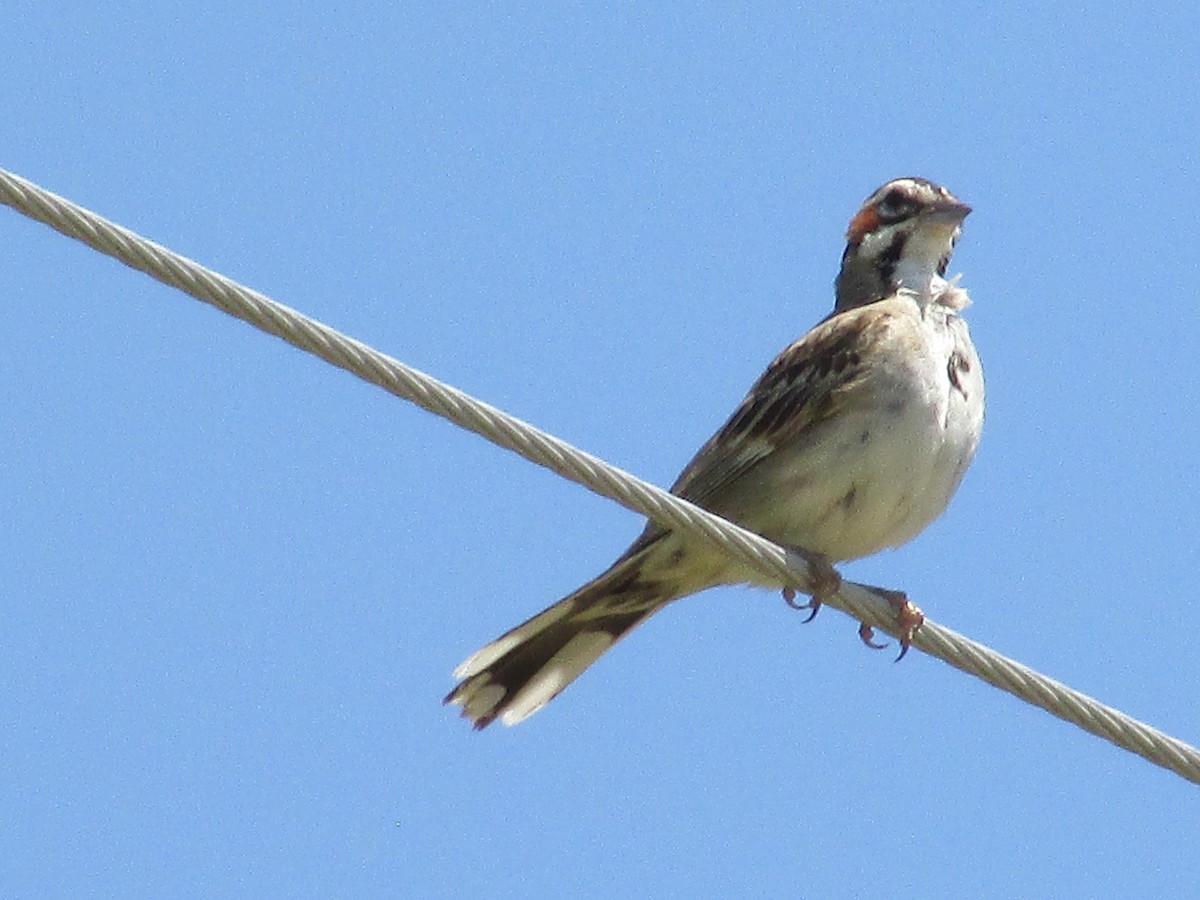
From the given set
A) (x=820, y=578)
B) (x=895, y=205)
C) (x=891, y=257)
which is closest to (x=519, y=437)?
(x=820, y=578)

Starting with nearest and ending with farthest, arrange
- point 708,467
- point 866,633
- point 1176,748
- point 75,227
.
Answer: point 75,227
point 1176,748
point 866,633
point 708,467

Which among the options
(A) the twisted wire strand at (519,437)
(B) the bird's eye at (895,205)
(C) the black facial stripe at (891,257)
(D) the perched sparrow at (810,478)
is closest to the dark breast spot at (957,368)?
(D) the perched sparrow at (810,478)

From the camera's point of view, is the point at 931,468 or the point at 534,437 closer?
the point at 534,437

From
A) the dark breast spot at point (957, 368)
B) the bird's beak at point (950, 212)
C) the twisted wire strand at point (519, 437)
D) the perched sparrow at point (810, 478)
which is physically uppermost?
the bird's beak at point (950, 212)

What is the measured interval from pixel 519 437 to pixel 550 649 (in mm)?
3125

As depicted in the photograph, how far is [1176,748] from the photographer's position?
24.1ft

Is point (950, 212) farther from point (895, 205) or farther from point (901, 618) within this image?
point (901, 618)

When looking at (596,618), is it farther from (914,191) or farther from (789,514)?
(914,191)

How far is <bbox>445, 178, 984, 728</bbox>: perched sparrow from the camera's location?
9539mm

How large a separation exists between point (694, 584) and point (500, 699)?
2.80 ft

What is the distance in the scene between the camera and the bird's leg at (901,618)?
8.36 meters

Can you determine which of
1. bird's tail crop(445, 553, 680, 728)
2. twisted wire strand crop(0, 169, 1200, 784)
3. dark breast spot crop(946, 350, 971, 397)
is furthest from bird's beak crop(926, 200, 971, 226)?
twisted wire strand crop(0, 169, 1200, 784)

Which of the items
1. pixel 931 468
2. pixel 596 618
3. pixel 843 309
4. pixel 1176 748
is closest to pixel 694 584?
pixel 596 618

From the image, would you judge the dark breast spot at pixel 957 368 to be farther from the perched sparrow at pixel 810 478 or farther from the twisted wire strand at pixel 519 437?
the twisted wire strand at pixel 519 437
